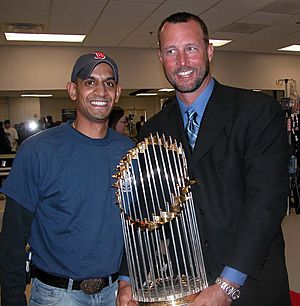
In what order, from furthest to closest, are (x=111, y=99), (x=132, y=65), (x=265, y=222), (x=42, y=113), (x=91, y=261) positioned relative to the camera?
(x=132, y=65), (x=42, y=113), (x=111, y=99), (x=91, y=261), (x=265, y=222)

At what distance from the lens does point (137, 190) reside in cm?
120

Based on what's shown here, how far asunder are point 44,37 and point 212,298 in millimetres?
6640

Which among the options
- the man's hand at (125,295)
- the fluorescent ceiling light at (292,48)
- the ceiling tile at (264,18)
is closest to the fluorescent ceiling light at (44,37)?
the ceiling tile at (264,18)

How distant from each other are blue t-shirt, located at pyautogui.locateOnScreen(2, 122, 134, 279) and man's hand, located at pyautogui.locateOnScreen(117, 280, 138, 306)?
0.64ft

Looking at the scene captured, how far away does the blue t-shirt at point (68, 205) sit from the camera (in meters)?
1.50

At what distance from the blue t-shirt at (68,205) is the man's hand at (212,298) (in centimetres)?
48

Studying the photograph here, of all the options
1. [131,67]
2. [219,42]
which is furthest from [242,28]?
[131,67]

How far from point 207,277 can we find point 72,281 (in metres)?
0.53

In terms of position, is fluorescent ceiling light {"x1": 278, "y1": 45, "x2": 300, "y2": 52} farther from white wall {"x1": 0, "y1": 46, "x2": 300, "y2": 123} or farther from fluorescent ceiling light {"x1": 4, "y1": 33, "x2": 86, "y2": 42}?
fluorescent ceiling light {"x1": 4, "y1": 33, "x2": 86, "y2": 42}

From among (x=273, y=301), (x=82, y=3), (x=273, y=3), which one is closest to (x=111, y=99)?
(x=273, y=301)

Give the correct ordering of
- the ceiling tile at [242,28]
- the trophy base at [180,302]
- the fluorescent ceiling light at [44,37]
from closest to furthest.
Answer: the trophy base at [180,302] → the ceiling tile at [242,28] → the fluorescent ceiling light at [44,37]

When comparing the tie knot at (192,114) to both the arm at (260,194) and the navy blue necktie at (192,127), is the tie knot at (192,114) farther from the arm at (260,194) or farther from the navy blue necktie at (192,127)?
the arm at (260,194)

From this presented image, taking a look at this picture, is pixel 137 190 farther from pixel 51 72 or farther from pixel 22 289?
pixel 51 72

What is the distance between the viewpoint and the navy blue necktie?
1.34 metres
